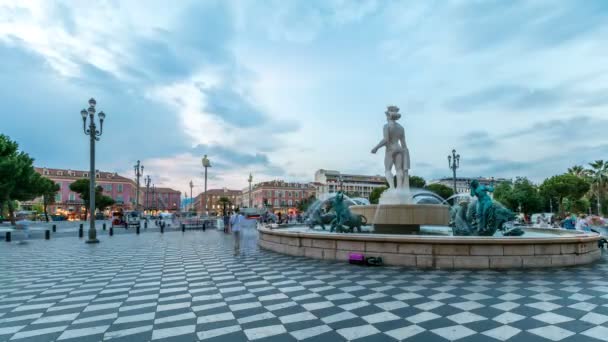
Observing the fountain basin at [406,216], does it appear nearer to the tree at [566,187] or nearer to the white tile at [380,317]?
the white tile at [380,317]

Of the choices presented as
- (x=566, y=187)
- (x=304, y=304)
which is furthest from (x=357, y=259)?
(x=566, y=187)

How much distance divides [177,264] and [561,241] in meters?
10.0

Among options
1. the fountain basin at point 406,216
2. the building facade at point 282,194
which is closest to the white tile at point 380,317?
the fountain basin at point 406,216

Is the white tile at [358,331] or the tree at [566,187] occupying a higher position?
the tree at [566,187]

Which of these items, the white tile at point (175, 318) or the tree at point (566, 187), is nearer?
the white tile at point (175, 318)

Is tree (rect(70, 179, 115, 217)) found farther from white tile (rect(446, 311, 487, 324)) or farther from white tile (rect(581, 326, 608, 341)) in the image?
white tile (rect(581, 326, 608, 341))

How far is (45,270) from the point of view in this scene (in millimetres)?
8531

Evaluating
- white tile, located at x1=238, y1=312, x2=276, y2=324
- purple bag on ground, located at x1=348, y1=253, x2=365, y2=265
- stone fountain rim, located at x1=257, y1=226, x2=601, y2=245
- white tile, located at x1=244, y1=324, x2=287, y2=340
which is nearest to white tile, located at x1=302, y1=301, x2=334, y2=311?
white tile, located at x1=238, y1=312, x2=276, y2=324

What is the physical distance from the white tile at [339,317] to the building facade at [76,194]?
266 feet

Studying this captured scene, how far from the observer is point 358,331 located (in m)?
3.78

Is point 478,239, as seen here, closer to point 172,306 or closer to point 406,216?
point 406,216

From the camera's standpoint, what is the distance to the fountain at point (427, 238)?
7.52 meters

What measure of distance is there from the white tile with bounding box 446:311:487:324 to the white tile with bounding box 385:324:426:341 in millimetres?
616

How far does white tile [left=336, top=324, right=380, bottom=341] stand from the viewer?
3.63 m
